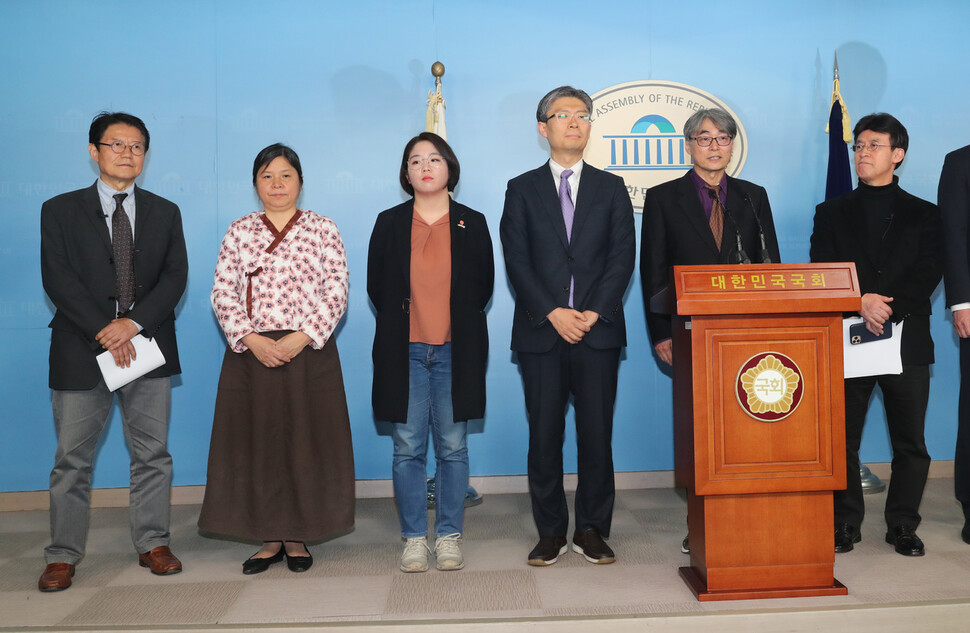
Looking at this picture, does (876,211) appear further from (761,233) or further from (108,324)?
→ (108,324)

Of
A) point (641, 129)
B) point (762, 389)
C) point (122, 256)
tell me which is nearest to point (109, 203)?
point (122, 256)

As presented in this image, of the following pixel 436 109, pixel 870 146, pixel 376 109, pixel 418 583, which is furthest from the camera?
pixel 376 109

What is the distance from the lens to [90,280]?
277cm

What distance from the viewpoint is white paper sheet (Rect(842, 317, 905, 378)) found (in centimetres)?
284

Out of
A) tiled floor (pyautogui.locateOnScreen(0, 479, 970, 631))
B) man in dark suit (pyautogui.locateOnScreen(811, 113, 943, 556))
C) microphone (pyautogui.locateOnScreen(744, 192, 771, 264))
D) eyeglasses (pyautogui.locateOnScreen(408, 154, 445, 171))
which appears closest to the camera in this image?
tiled floor (pyautogui.locateOnScreen(0, 479, 970, 631))

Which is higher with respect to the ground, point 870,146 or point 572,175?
point 870,146

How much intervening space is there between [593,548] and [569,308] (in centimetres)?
95

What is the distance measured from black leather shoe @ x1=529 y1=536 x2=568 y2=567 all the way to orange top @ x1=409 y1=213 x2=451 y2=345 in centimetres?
90

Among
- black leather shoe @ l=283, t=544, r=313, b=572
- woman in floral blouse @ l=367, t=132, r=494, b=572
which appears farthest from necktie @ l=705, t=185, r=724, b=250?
black leather shoe @ l=283, t=544, r=313, b=572

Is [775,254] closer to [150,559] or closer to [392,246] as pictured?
[392,246]

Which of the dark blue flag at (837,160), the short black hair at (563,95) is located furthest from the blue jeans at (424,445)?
the dark blue flag at (837,160)

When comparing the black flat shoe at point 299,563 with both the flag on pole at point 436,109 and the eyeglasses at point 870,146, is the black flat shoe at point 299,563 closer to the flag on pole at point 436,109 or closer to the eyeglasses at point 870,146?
the flag on pole at point 436,109

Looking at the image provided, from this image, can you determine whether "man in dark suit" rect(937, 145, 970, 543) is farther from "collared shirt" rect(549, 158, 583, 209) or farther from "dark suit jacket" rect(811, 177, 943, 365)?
"collared shirt" rect(549, 158, 583, 209)

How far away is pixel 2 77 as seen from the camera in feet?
12.8
